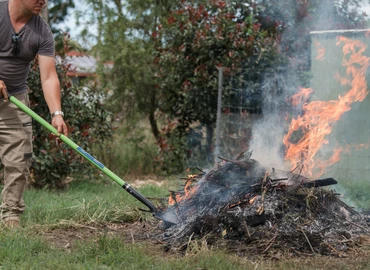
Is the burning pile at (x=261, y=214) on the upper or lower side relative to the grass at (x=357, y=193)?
upper

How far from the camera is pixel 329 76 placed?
857 centimetres

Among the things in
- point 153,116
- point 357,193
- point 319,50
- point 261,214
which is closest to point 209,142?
point 153,116

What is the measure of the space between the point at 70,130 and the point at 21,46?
264 centimetres

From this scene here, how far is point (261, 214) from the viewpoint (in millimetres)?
4625

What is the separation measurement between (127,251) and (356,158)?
5.11 metres

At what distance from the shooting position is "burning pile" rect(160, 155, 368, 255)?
4.53 m

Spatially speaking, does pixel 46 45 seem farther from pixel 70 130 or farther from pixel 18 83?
pixel 70 130

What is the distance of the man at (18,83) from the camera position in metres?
5.02

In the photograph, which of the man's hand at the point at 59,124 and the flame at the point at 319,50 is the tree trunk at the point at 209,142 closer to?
the flame at the point at 319,50

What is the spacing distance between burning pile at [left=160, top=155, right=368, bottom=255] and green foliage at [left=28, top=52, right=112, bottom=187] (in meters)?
2.96

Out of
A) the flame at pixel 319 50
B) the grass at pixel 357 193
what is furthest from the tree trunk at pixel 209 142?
the grass at pixel 357 193

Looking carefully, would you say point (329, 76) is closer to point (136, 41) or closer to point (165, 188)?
point (165, 188)

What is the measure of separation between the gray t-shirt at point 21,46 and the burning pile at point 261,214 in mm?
1913

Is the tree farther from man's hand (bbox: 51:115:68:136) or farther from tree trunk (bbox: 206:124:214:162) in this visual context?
man's hand (bbox: 51:115:68:136)
